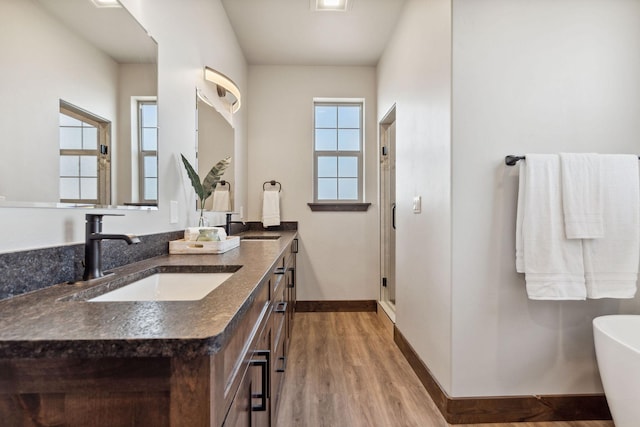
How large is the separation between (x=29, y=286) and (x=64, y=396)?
0.39 metres

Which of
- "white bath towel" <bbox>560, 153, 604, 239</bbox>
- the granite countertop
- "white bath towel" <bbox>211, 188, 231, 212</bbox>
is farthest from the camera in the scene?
"white bath towel" <bbox>211, 188, 231, 212</bbox>

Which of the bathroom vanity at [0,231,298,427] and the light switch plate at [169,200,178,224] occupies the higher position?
the light switch plate at [169,200,178,224]

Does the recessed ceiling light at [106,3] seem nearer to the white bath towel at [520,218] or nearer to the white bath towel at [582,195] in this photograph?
the white bath towel at [520,218]

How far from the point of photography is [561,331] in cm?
162

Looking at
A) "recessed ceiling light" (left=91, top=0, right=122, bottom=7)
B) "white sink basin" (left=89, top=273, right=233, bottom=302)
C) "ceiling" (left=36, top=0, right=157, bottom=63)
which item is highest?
"recessed ceiling light" (left=91, top=0, right=122, bottom=7)

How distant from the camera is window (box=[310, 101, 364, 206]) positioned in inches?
140

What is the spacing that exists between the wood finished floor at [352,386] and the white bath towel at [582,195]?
100cm

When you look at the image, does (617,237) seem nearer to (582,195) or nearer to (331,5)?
(582,195)

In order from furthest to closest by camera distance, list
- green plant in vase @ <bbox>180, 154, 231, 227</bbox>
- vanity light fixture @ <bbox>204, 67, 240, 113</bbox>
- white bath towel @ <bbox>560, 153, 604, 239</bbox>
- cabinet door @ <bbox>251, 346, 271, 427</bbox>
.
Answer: vanity light fixture @ <bbox>204, 67, 240, 113</bbox> → green plant in vase @ <bbox>180, 154, 231, 227</bbox> → white bath towel @ <bbox>560, 153, 604, 239</bbox> → cabinet door @ <bbox>251, 346, 271, 427</bbox>

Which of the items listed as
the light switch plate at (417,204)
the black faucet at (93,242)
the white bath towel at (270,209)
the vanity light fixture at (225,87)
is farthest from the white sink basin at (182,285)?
the white bath towel at (270,209)

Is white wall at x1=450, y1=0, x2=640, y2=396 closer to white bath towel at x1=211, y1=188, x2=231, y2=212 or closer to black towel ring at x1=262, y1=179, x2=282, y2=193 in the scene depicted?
white bath towel at x1=211, y1=188, x2=231, y2=212

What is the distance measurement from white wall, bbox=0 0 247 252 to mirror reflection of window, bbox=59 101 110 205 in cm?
6

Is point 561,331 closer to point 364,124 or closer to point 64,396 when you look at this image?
point 64,396

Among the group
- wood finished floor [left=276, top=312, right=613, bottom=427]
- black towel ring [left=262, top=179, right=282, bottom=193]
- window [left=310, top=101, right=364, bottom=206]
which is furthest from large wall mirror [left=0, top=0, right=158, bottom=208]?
window [left=310, top=101, right=364, bottom=206]
